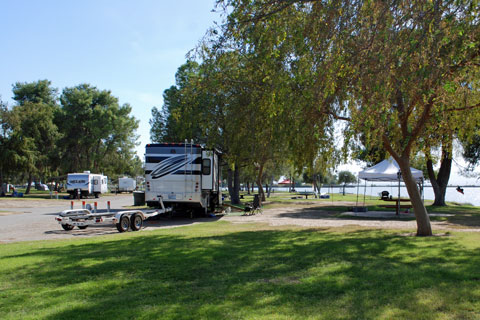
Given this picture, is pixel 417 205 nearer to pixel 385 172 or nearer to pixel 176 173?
pixel 385 172

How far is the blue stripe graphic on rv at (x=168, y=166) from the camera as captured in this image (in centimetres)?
1777

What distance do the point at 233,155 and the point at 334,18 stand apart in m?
9.10

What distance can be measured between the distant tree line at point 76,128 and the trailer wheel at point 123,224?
38667mm

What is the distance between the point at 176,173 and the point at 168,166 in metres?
0.47

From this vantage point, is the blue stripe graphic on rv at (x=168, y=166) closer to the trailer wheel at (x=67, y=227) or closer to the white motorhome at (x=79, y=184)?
the trailer wheel at (x=67, y=227)

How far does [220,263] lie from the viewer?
7680mm

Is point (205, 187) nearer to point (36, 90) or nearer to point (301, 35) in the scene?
point (301, 35)

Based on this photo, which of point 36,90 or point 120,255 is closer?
point 120,255

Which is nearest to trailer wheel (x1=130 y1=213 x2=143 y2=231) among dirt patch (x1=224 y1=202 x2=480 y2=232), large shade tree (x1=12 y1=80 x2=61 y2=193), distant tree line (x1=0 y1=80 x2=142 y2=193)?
dirt patch (x1=224 y1=202 x2=480 y2=232)

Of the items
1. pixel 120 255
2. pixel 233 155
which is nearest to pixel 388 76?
pixel 120 255

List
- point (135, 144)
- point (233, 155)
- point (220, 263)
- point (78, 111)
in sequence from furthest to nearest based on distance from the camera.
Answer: point (135, 144), point (78, 111), point (233, 155), point (220, 263)

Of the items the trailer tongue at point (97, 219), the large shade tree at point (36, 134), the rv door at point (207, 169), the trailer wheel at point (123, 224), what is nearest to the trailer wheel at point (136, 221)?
the trailer tongue at point (97, 219)

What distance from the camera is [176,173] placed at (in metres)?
17.9

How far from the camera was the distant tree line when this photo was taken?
50.7 metres
